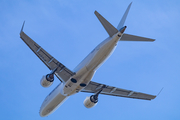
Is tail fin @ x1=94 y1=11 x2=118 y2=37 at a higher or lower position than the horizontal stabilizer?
higher

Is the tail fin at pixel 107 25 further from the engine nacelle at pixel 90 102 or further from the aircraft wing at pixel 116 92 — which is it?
the engine nacelle at pixel 90 102

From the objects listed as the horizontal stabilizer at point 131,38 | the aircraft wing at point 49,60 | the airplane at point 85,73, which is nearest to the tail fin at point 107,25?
the airplane at point 85,73

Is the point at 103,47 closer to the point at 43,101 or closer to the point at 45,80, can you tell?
the point at 45,80

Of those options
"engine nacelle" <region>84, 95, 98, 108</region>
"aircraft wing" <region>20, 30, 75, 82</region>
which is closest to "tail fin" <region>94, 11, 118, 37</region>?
"aircraft wing" <region>20, 30, 75, 82</region>

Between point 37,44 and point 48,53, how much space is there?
1.77m

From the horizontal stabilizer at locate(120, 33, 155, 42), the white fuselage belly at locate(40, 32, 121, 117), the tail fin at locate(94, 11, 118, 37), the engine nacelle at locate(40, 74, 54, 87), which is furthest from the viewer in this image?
the engine nacelle at locate(40, 74, 54, 87)

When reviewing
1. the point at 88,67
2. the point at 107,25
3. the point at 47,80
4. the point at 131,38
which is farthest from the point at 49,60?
the point at 131,38

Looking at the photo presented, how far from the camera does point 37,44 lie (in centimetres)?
2731

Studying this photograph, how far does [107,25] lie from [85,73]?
6315mm

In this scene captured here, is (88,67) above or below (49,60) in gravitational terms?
below

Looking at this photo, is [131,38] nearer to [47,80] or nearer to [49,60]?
[49,60]

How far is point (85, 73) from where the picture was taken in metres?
26.1

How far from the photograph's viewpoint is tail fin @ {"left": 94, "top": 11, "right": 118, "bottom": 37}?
76.8 ft

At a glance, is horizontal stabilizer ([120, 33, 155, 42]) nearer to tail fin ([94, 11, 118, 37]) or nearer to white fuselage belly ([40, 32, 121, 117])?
white fuselage belly ([40, 32, 121, 117])
